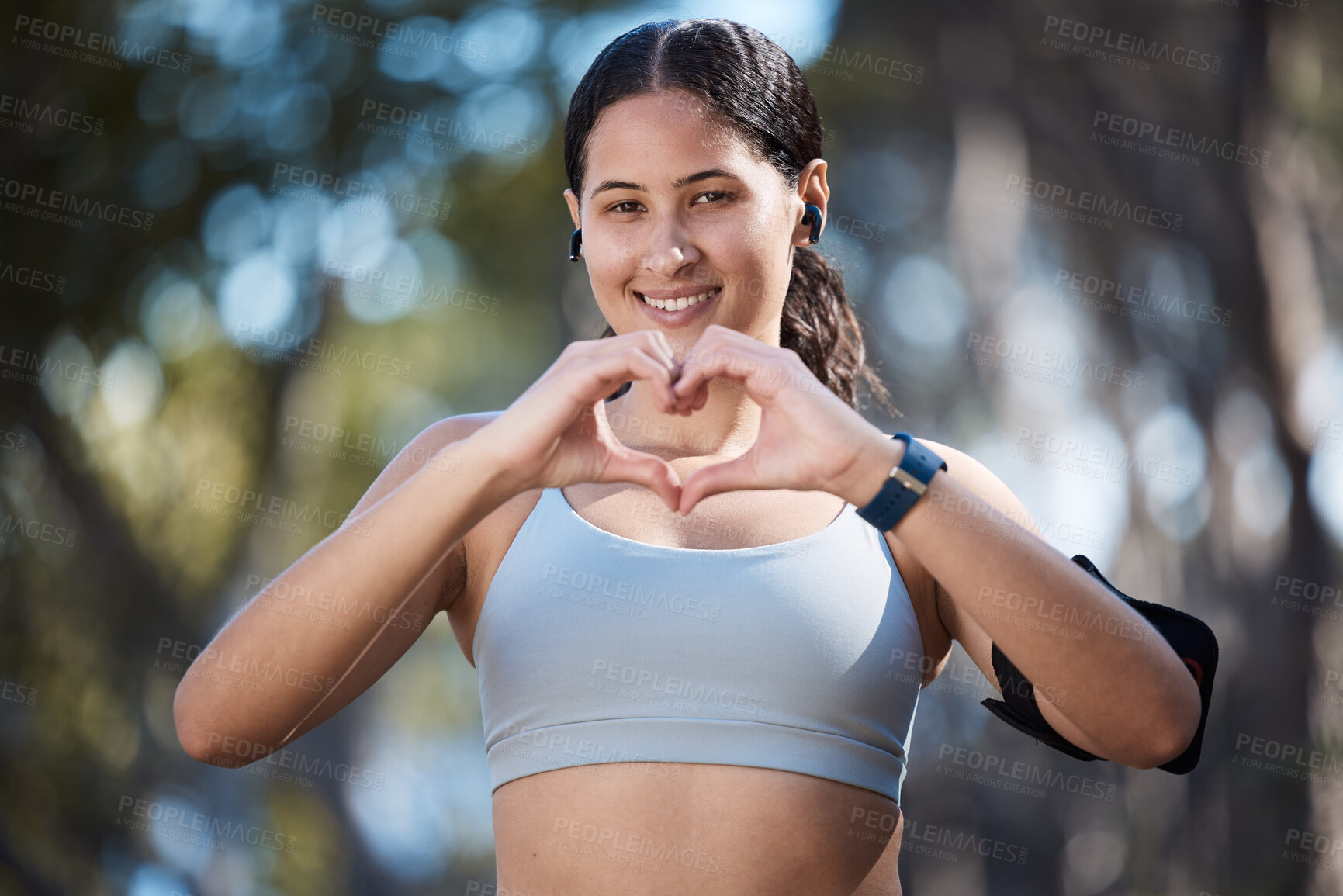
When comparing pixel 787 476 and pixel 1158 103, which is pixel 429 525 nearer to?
pixel 787 476

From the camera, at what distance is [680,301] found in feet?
6.13

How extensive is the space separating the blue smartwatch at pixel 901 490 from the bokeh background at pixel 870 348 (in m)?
4.76

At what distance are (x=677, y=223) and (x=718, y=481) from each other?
1.60ft

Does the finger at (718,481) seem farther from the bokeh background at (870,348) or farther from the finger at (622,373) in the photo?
the bokeh background at (870,348)

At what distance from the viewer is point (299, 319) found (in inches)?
280

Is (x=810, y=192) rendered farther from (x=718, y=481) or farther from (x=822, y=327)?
(x=718, y=481)

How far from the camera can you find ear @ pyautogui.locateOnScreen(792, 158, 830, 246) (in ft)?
6.78

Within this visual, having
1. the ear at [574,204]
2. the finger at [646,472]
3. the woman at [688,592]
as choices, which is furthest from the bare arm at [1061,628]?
the ear at [574,204]

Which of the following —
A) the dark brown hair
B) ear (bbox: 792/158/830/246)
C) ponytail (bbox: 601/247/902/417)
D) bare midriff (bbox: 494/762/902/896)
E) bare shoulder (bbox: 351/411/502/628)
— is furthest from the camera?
ponytail (bbox: 601/247/902/417)

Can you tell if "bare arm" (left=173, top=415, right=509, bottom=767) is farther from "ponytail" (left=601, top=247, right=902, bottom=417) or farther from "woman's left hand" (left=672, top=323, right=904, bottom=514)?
"ponytail" (left=601, top=247, right=902, bottom=417)

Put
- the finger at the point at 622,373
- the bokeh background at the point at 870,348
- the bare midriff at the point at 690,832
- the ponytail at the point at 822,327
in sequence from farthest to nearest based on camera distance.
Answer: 1. the bokeh background at the point at 870,348
2. the ponytail at the point at 822,327
3. the bare midriff at the point at 690,832
4. the finger at the point at 622,373

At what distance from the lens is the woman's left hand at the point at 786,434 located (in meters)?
1.52

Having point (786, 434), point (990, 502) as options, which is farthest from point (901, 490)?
point (990, 502)

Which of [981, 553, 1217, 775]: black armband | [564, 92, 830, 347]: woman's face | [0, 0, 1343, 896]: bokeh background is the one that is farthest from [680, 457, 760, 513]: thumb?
[0, 0, 1343, 896]: bokeh background
